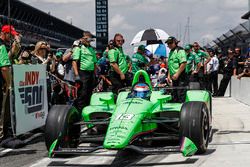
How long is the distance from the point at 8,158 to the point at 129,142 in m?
2.05

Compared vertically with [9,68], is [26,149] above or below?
below

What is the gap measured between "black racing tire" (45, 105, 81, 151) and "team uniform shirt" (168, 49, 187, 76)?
3.29 metres

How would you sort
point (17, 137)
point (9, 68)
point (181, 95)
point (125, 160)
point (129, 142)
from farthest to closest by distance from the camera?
point (181, 95)
point (17, 137)
point (9, 68)
point (125, 160)
point (129, 142)

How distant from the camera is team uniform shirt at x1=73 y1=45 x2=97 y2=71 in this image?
10.6 m

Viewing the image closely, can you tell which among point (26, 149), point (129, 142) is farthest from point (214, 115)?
point (129, 142)

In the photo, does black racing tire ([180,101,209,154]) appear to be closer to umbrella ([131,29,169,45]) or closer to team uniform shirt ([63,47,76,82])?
team uniform shirt ([63,47,76,82])

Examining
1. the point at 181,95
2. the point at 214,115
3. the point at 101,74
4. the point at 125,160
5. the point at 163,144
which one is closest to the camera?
the point at 125,160

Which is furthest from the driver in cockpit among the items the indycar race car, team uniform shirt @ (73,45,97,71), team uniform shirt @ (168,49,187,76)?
team uniform shirt @ (73,45,97,71)

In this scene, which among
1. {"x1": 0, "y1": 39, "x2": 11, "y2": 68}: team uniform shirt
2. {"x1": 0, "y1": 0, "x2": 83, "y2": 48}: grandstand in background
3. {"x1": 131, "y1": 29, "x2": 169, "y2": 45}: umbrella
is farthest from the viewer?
{"x1": 0, "y1": 0, "x2": 83, "y2": 48}: grandstand in background

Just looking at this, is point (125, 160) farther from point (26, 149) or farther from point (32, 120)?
point (32, 120)

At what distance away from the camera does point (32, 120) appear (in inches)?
357

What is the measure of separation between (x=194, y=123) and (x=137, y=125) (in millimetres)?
719

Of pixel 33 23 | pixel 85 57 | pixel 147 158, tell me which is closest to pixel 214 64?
pixel 85 57

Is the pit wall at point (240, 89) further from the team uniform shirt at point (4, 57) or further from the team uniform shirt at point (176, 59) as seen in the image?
the team uniform shirt at point (4, 57)
